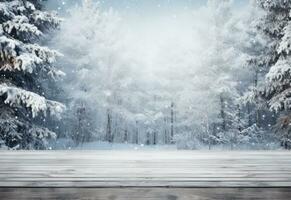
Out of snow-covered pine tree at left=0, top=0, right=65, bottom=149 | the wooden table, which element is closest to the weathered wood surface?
the wooden table

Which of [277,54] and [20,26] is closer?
[20,26]

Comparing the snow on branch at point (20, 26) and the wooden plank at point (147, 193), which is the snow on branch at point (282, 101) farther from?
the wooden plank at point (147, 193)

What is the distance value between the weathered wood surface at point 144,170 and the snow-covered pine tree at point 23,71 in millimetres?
9155

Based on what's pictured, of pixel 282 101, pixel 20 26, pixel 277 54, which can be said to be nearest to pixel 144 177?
pixel 20 26

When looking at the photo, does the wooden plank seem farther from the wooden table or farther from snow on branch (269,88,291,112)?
snow on branch (269,88,291,112)

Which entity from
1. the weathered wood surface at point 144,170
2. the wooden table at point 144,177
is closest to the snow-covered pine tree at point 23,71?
the weathered wood surface at point 144,170

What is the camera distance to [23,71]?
15555 mm

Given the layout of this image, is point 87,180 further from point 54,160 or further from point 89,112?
point 89,112

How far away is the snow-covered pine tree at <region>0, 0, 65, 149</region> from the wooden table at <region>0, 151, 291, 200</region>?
9.37 m

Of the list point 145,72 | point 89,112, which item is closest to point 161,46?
point 145,72

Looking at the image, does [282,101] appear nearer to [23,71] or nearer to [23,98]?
[23,98]

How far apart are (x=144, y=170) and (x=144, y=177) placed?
0.30 m

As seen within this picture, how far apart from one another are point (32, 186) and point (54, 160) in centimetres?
122

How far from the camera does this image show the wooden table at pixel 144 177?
3318 millimetres
